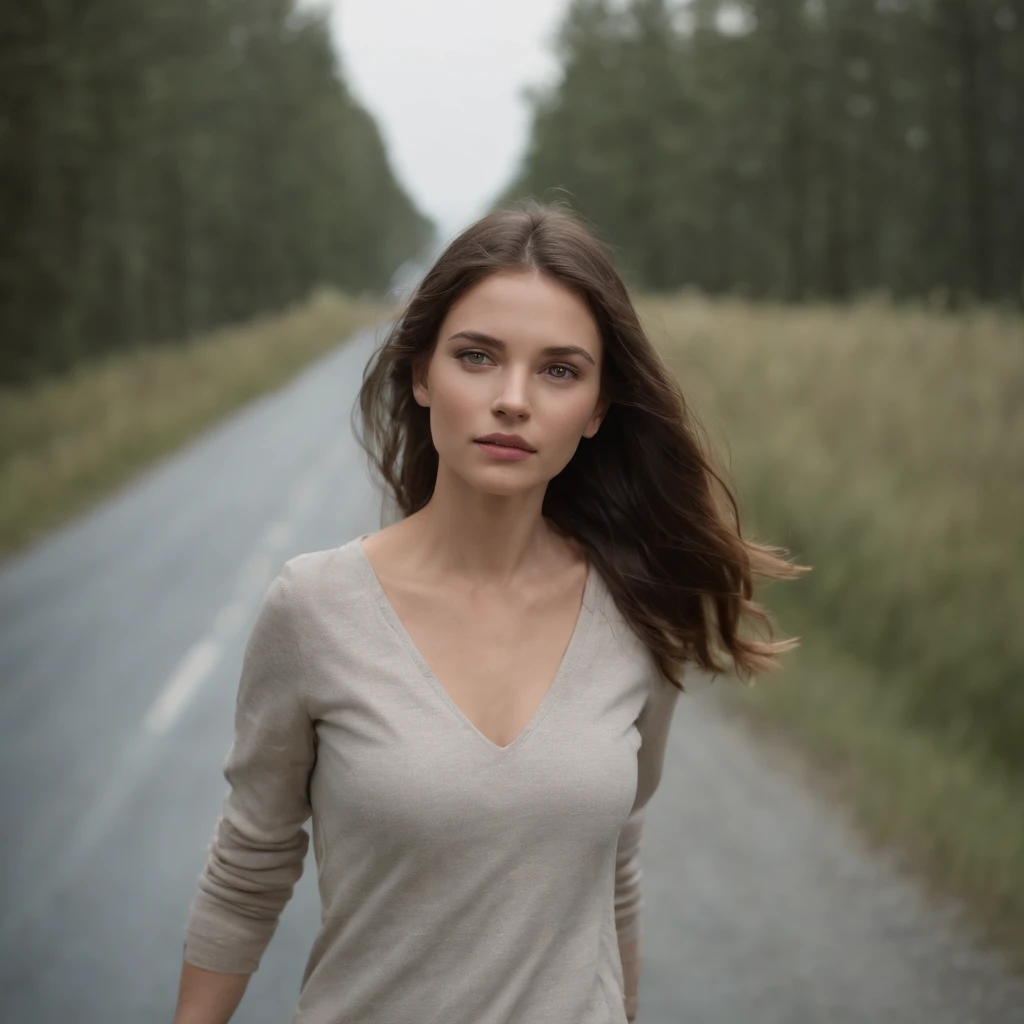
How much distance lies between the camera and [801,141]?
33.3 meters

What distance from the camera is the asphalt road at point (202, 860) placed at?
3908mm

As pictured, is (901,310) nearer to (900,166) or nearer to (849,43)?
(849,43)

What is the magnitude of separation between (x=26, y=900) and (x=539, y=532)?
3.45 m

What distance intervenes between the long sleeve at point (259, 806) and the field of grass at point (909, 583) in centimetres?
124

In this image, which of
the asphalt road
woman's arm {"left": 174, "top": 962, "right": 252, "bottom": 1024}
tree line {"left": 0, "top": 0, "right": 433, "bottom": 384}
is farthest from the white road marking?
tree line {"left": 0, "top": 0, "right": 433, "bottom": 384}

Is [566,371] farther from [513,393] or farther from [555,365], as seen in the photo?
[513,393]

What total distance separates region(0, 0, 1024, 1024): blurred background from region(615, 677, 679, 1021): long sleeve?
0.44m

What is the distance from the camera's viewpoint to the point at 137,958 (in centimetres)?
418

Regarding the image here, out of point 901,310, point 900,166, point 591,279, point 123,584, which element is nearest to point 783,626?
point 123,584

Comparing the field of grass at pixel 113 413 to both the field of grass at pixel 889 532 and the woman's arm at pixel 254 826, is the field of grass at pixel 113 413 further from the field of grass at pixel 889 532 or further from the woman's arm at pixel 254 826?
the woman's arm at pixel 254 826

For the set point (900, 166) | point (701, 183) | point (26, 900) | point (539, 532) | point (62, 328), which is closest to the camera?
point (539, 532)

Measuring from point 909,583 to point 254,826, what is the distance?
18.4 ft

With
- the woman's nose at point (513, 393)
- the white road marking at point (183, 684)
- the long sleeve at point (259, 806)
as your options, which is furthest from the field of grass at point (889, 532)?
the white road marking at point (183, 684)

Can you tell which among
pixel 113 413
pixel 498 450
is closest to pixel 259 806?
pixel 498 450
